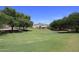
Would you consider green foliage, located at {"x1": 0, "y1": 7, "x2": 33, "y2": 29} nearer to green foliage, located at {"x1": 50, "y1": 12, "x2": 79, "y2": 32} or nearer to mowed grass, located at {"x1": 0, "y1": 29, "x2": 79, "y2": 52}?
mowed grass, located at {"x1": 0, "y1": 29, "x2": 79, "y2": 52}

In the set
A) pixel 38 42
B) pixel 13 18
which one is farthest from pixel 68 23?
Result: pixel 13 18

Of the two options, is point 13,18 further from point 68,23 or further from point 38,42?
point 68,23

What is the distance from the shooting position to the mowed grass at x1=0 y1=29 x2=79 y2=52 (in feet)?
17.6

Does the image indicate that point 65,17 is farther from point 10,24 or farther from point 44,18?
point 10,24

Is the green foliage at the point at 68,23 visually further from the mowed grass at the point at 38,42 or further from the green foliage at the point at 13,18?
the green foliage at the point at 13,18

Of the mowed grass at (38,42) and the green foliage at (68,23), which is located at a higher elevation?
the green foliage at (68,23)

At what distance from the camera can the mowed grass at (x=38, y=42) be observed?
17.6 ft

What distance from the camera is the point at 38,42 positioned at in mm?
5379

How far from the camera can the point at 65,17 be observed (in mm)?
5383

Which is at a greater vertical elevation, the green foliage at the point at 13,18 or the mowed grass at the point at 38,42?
the green foliage at the point at 13,18

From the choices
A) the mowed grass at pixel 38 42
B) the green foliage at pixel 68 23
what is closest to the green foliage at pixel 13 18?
the mowed grass at pixel 38 42
